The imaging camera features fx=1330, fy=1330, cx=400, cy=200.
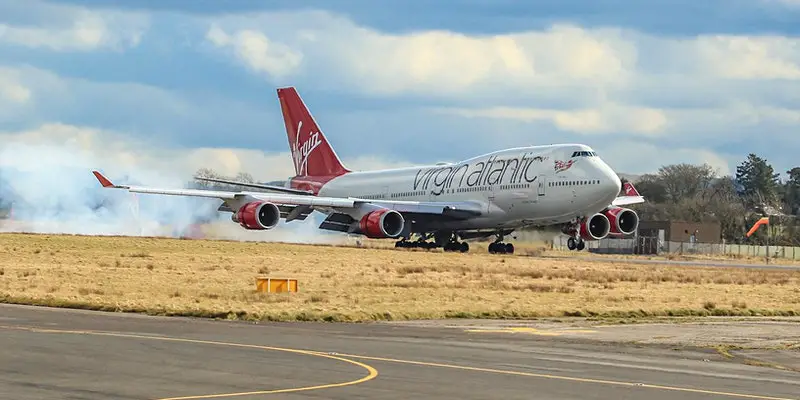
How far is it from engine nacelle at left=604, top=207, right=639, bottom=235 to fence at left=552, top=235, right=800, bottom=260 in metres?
18.4

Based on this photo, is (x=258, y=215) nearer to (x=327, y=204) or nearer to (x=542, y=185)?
(x=327, y=204)

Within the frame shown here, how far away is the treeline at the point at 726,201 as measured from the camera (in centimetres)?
12619

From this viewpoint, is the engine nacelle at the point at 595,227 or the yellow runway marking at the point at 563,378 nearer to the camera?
the yellow runway marking at the point at 563,378

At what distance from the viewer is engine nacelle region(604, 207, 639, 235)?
7219cm

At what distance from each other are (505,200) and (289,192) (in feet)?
76.0

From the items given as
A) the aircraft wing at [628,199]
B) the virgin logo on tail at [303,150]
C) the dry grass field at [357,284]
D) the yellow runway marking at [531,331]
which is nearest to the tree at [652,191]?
the virgin logo on tail at [303,150]

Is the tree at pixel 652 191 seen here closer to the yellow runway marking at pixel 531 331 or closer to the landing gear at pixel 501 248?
the landing gear at pixel 501 248

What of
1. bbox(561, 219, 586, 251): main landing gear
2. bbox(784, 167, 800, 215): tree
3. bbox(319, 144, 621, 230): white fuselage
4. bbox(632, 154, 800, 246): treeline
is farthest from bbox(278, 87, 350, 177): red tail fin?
bbox(784, 167, 800, 215): tree

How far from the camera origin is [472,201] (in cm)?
7362

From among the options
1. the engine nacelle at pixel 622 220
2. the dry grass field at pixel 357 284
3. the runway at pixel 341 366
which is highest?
the engine nacelle at pixel 622 220

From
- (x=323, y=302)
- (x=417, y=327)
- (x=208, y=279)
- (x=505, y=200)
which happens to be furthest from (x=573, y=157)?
(x=417, y=327)

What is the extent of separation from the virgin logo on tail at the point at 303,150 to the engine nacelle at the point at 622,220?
26647mm

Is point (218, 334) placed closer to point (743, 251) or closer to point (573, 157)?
point (573, 157)

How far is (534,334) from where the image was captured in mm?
27531
